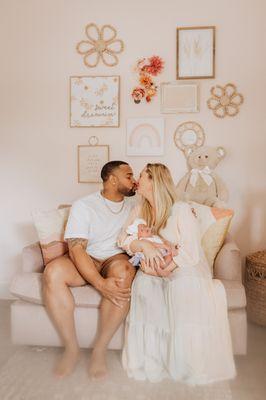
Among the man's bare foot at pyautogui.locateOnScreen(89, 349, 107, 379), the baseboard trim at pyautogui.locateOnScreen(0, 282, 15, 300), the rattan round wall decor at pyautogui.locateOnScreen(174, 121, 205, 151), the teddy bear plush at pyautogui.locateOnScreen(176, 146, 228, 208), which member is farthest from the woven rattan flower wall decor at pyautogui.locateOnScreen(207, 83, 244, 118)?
the baseboard trim at pyautogui.locateOnScreen(0, 282, 15, 300)

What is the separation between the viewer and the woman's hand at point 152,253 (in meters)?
2.00

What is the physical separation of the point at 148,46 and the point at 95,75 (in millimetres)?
476

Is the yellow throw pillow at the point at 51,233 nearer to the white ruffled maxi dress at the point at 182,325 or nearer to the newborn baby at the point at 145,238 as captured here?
the newborn baby at the point at 145,238

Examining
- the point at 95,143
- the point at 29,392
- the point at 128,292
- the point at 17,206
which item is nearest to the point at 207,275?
the point at 128,292

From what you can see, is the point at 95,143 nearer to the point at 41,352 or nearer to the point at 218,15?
the point at 218,15

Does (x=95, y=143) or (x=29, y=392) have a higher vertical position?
(x=95, y=143)

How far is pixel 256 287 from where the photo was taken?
2.60 m

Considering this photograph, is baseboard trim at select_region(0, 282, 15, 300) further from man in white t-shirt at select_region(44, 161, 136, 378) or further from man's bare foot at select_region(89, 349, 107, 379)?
man's bare foot at select_region(89, 349, 107, 379)

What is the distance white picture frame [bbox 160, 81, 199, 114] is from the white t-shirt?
1.09 metres

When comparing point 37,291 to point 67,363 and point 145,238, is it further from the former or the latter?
point 145,238

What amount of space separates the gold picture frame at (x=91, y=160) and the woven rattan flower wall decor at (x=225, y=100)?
91 cm

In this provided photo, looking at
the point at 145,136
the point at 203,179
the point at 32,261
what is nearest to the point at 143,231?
the point at 32,261

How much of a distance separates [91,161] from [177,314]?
1.65 m

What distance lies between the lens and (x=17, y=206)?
10.6 ft
